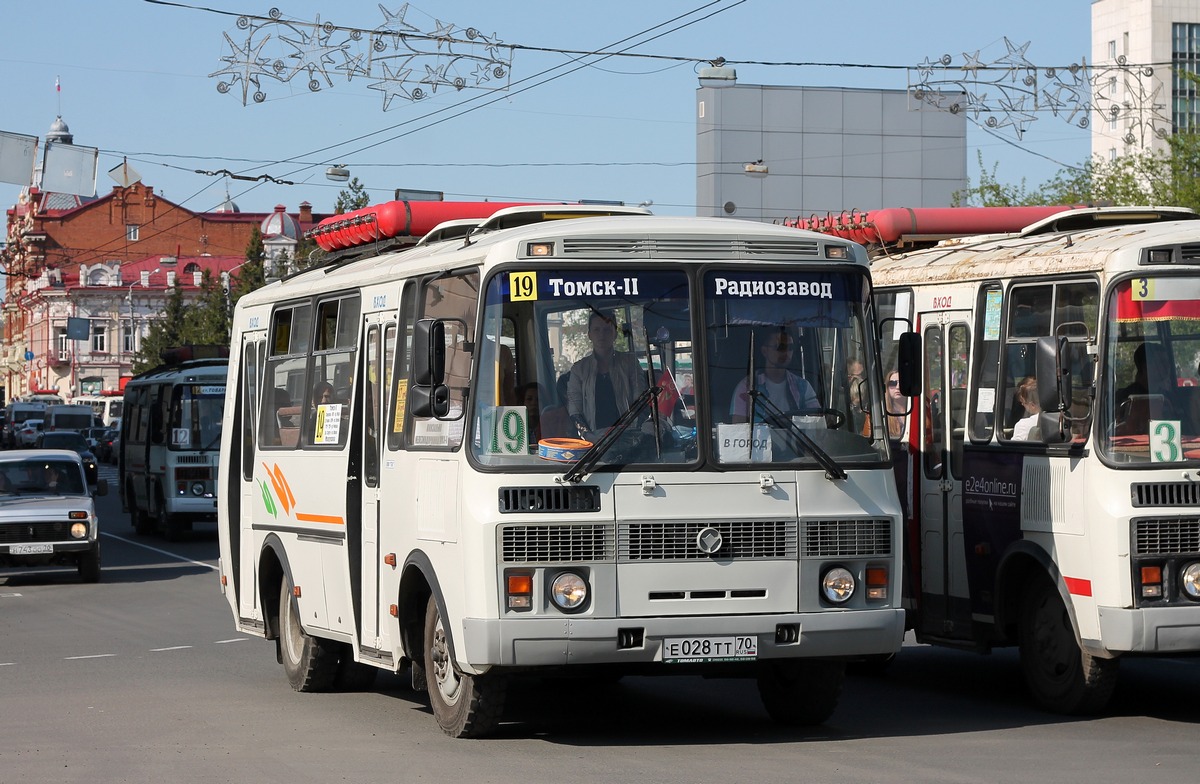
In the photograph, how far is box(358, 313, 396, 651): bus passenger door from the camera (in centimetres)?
1141

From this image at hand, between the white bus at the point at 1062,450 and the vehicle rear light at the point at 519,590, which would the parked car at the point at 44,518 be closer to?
the white bus at the point at 1062,450

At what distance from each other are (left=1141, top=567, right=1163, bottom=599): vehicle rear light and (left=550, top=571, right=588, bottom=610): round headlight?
326cm

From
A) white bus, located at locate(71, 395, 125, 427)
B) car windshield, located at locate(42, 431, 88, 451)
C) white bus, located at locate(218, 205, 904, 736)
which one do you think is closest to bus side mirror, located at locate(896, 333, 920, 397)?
white bus, located at locate(218, 205, 904, 736)

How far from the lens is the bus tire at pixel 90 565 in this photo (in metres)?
24.7

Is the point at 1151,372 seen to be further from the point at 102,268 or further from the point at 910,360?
the point at 102,268

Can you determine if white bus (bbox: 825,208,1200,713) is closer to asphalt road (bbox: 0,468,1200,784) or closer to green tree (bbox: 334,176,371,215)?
asphalt road (bbox: 0,468,1200,784)

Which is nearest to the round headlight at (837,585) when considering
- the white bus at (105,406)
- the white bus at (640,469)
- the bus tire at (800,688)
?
the white bus at (640,469)

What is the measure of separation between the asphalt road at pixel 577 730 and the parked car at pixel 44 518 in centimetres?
841

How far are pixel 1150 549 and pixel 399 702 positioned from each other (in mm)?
4964

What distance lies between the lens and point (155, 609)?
20828 mm

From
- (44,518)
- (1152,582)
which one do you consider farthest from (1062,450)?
(44,518)

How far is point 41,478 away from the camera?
25984 millimetres

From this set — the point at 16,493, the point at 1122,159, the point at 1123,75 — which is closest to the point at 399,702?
the point at 16,493

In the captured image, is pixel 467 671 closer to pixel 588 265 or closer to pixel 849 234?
pixel 588 265
